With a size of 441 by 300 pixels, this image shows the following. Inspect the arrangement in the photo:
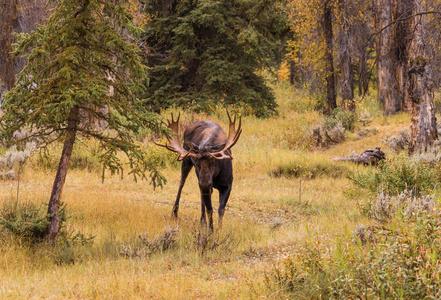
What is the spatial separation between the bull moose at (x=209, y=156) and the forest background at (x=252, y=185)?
1.79 ft

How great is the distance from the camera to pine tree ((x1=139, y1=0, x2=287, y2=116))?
22.1m

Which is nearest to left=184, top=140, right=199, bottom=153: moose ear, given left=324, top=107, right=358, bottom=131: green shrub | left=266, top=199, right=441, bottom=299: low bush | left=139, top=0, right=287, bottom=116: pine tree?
left=266, top=199, right=441, bottom=299: low bush

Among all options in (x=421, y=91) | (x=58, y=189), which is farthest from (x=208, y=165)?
(x=421, y=91)

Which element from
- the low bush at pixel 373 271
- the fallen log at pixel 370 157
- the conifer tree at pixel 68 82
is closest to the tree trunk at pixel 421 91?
the fallen log at pixel 370 157

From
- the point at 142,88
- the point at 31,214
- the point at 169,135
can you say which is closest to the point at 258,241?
the point at 169,135

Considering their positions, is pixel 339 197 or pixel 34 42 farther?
pixel 339 197

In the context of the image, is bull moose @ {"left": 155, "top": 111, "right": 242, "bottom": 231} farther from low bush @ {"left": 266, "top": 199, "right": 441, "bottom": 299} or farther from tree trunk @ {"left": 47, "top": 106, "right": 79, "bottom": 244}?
low bush @ {"left": 266, "top": 199, "right": 441, "bottom": 299}

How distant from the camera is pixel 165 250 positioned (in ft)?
21.1

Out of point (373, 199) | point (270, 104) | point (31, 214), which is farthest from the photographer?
point (270, 104)

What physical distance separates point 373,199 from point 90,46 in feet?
18.4

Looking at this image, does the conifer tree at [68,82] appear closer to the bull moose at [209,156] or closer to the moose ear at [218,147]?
the bull moose at [209,156]

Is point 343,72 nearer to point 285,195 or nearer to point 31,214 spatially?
point 285,195

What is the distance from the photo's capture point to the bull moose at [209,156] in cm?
707

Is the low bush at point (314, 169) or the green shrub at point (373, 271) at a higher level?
the green shrub at point (373, 271)
